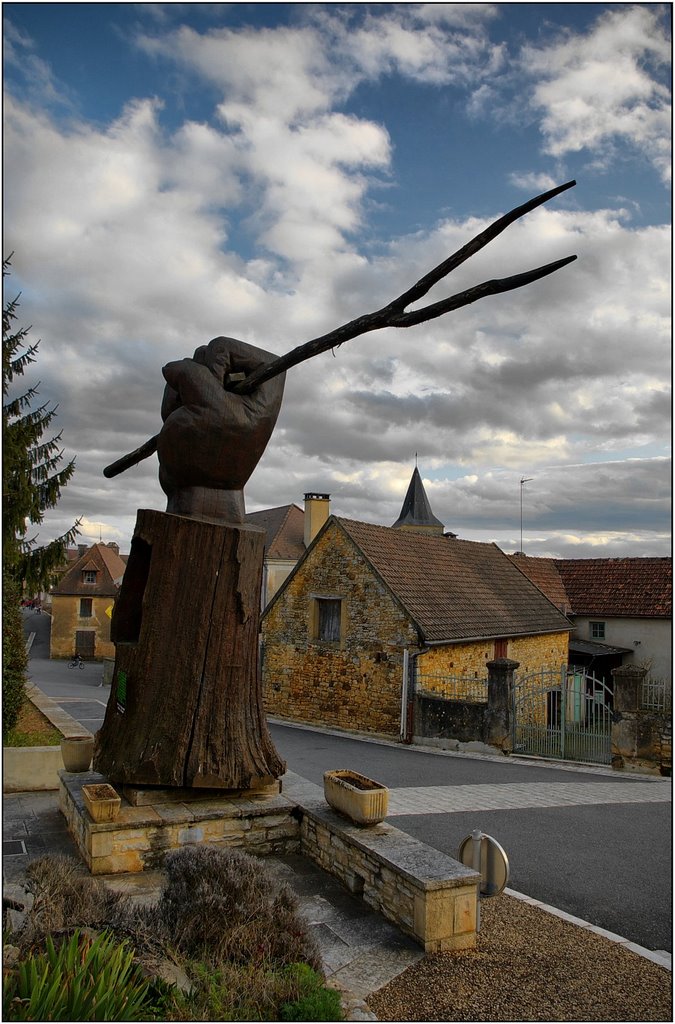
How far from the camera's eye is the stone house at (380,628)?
654 inches

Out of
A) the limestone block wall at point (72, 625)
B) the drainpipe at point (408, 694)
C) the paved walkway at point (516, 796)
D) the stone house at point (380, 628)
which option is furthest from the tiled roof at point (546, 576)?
the limestone block wall at point (72, 625)

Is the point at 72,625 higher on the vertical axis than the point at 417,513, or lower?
lower

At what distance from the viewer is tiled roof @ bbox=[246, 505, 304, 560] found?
108 feet

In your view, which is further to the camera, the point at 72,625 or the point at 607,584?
the point at 72,625

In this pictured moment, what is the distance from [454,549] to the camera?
22391 millimetres

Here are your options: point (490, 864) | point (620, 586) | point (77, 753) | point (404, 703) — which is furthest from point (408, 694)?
point (620, 586)

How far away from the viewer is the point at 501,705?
47.6ft

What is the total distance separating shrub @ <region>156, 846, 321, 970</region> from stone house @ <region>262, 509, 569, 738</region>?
37.9ft

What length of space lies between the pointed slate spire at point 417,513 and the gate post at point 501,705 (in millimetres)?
31237

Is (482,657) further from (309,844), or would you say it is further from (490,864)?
(490,864)

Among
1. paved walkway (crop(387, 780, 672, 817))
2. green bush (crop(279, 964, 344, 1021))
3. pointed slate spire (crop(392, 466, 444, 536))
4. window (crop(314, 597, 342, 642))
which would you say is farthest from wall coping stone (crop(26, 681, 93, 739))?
pointed slate spire (crop(392, 466, 444, 536))

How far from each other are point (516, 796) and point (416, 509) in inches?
1463

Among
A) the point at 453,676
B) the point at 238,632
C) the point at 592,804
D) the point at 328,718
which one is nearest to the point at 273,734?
the point at 328,718

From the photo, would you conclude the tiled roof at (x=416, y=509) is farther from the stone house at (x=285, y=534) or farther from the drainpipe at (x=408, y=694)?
the drainpipe at (x=408, y=694)
